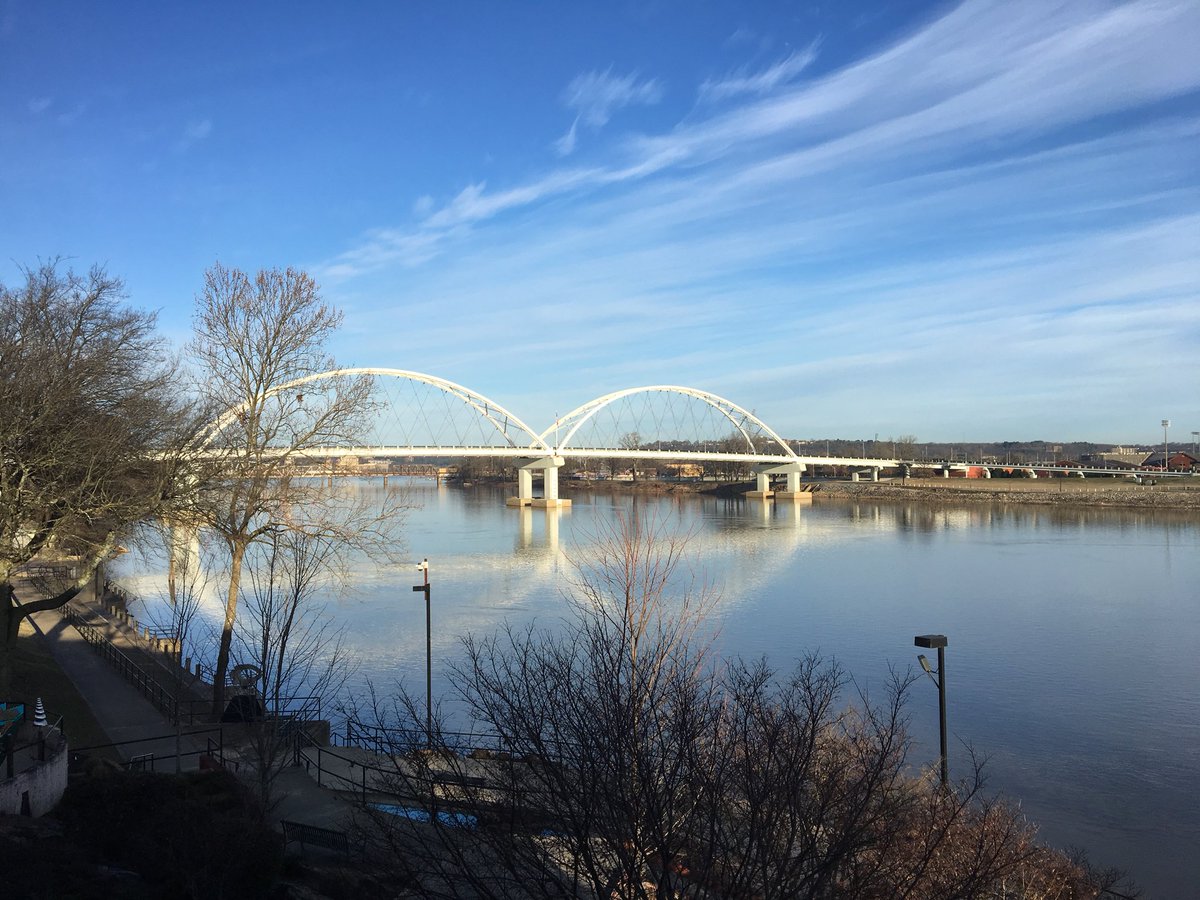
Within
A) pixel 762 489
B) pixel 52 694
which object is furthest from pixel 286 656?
pixel 762 489

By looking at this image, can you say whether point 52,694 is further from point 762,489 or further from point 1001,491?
point 1001,491

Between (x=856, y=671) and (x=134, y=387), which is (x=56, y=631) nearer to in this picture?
(x=134, y=387)

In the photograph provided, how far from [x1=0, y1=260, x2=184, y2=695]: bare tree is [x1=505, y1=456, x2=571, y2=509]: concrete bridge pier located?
2189 inches

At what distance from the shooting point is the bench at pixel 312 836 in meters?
8.57

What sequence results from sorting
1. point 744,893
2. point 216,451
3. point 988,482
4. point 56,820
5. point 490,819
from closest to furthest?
point 744,893
point 490,819
point 56,820
point 216,451
point 988,482

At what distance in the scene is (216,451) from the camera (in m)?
18.7

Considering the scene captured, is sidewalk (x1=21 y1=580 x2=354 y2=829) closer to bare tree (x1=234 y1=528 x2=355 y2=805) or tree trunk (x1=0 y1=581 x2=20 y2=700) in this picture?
bare tree (x1=234 y1=528 x2=355 y2=805)

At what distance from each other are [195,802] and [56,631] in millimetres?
14396

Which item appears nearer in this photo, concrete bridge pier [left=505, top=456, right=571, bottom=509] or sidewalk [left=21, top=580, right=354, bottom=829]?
sidewalk [left=21, top=580, right=354, bottom=829]

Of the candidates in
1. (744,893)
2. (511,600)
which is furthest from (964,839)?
(511,600)

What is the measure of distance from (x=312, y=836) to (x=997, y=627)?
19.2 meters

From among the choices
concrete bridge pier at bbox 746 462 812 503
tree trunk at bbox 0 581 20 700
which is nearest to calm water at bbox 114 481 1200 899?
tree trunk at bbox 0 581 20 700

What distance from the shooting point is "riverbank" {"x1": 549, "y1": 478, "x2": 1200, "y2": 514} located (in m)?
72.7

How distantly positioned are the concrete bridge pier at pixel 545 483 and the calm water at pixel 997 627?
21583 millimetres
